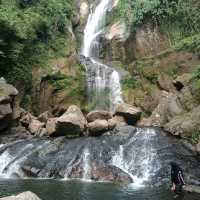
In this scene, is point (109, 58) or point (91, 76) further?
point (109, 58)

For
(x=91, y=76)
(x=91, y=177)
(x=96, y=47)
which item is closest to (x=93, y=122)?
(x=91, y=177)

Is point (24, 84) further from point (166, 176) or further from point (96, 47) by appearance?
point (166, 176)

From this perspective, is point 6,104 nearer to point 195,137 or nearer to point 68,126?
point 68,126

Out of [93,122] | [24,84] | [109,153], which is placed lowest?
[109,153]

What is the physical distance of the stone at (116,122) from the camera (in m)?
27.5

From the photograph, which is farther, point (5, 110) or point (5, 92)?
point (5, 92)

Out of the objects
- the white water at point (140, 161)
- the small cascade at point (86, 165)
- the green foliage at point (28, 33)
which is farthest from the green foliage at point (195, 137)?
the green foliage at point (28, 33)

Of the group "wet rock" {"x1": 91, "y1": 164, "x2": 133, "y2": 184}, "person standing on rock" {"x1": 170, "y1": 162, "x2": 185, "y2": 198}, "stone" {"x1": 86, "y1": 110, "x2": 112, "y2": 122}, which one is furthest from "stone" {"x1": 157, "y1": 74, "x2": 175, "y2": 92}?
"person standing on rock" {"x1": 170, "y1": 162, "x2": 185, "y2": 198}

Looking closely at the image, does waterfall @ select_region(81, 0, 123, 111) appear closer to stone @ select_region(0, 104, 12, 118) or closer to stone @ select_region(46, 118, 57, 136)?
stone @ select_region(46, 118, 57, 136)

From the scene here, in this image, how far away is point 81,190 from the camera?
1933 cm

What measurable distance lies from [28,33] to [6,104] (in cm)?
776

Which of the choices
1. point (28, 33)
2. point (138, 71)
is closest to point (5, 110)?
point (28, 33)

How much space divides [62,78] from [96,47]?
6.94 m

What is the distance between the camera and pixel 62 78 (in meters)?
33.7
